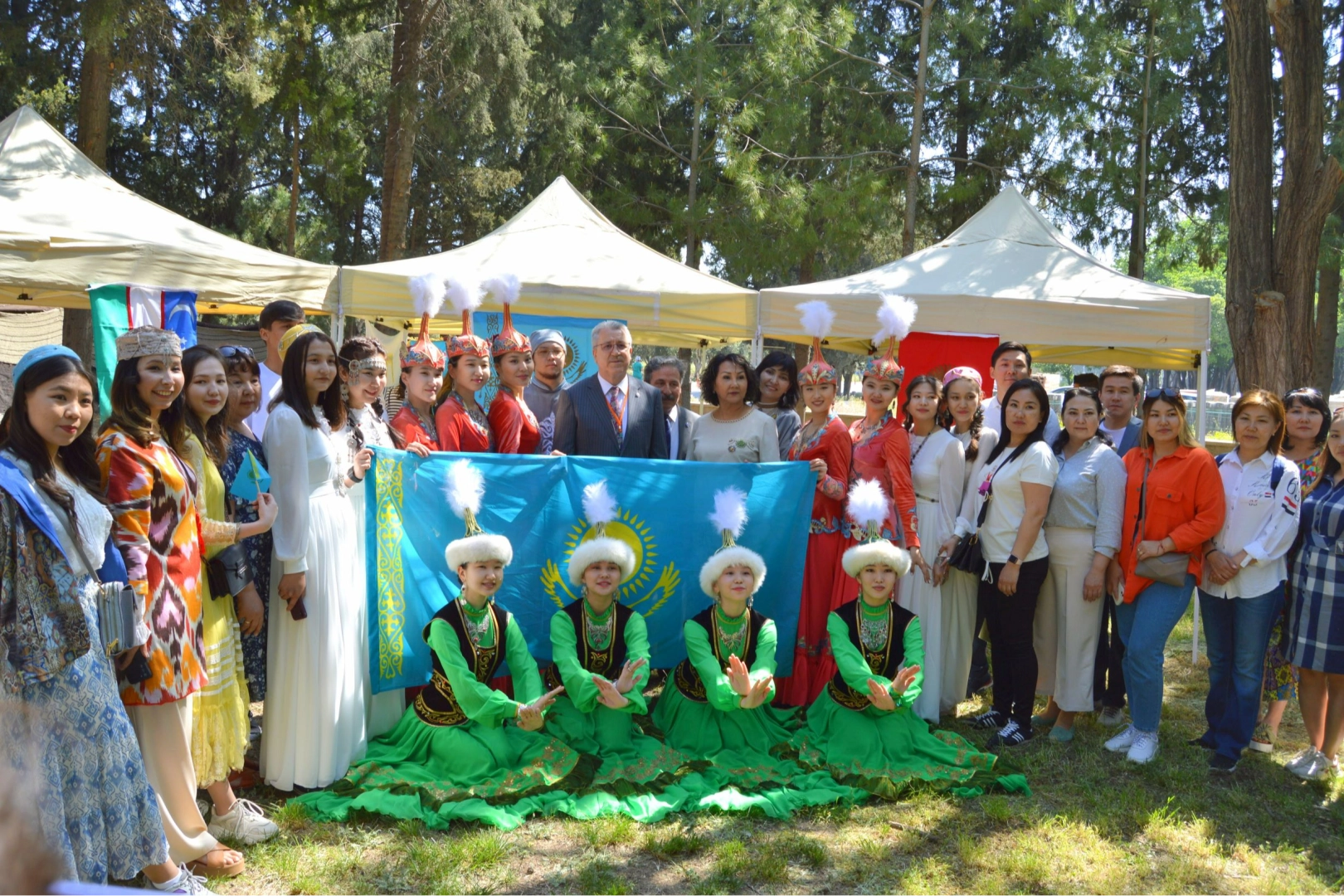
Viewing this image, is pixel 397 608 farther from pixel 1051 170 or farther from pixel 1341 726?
pixel 1051 170

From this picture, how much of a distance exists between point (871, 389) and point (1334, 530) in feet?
6.28

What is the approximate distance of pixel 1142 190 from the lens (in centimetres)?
1309

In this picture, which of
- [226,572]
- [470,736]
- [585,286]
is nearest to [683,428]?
[470,736]

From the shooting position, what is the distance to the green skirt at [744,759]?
11.6 ft

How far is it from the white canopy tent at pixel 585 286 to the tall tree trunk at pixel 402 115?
4586mm

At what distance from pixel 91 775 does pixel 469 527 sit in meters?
1.63

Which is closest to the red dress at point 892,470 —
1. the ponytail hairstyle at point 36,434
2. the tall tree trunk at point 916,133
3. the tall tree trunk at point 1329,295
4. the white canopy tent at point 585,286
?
the white canopy tent at point 585,286

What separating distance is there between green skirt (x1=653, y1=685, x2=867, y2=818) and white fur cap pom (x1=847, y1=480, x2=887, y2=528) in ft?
3.08

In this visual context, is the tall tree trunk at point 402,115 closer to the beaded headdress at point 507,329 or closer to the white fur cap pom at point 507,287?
the beaded headdress at point 507,329

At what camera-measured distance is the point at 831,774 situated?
377 centimetres

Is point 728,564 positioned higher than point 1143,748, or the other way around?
point 728,564

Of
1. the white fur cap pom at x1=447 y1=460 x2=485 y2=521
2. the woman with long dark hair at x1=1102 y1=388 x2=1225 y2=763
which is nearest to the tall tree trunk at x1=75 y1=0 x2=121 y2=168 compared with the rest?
the white fur cap pom at x1=447 y1=460 x2=485 y2=521

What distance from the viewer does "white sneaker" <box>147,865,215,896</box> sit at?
256cm

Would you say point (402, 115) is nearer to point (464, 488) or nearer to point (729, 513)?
point (464, 488)
